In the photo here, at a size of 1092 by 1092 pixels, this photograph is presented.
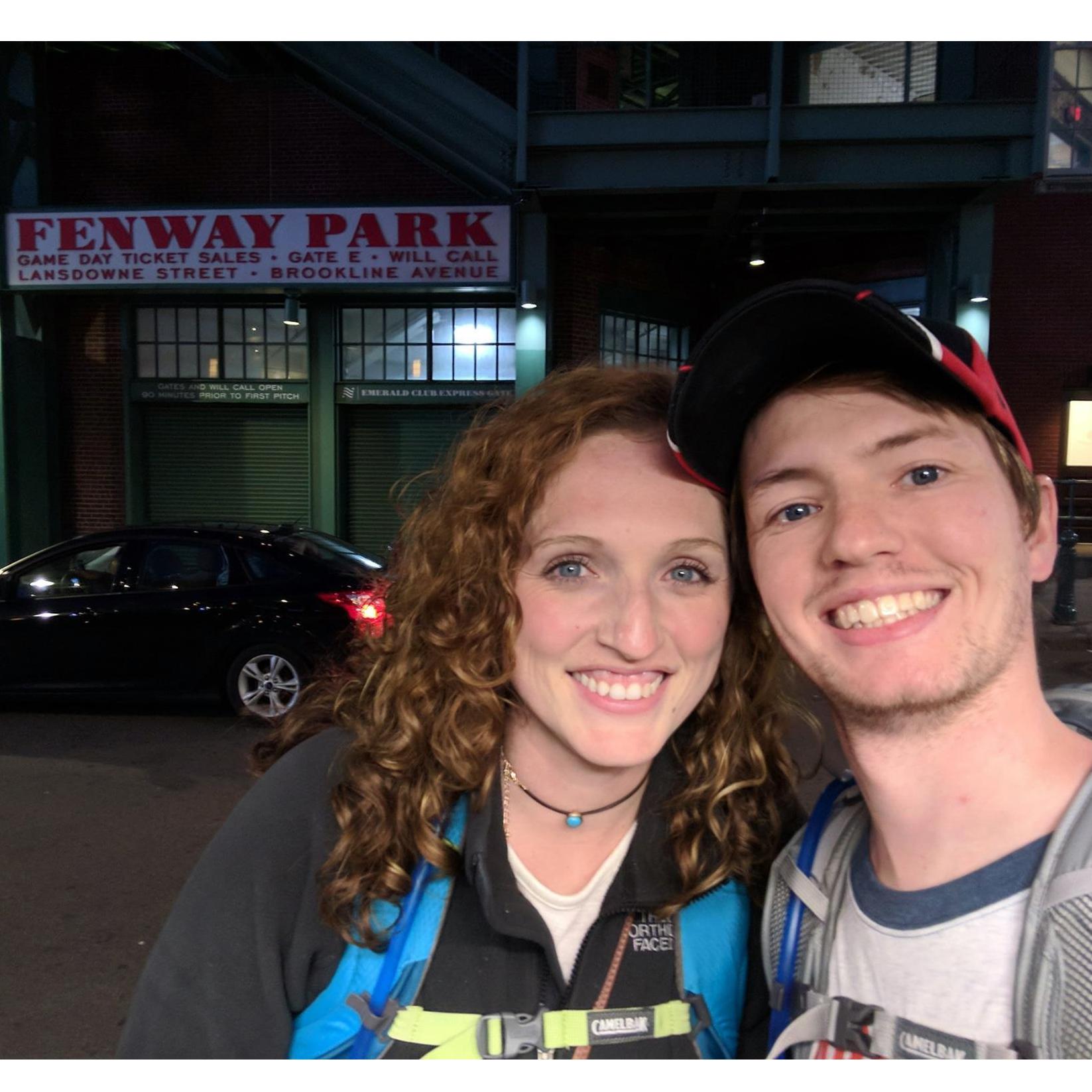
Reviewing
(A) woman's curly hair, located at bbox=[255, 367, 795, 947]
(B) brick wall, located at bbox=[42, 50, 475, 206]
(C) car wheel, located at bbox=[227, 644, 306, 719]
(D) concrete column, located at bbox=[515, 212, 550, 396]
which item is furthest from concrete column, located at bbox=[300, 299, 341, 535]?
(A) woman's curly hair, located at bbox=[255, 367, 795, 947]

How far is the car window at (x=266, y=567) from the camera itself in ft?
23.5

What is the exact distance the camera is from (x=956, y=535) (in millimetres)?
1317

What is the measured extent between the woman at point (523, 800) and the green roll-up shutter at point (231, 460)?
13.1m

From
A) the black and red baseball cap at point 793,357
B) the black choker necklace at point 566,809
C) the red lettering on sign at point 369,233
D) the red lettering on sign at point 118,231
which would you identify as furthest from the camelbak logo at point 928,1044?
the red lettering on sign at point 118,231

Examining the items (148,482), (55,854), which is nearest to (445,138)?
(148,482)

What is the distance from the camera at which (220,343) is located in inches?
565

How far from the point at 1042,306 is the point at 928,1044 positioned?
17700mm

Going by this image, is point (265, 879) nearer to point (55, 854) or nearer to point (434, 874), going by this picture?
point (434, 874)

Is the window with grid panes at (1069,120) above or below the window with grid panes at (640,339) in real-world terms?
above

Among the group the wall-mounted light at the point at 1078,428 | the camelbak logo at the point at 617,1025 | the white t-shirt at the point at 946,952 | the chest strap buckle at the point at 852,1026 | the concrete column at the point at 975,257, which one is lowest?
the camelbak logo at the point at 617,1025

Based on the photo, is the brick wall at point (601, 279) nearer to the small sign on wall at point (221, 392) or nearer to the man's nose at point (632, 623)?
the small sign on wall at point (221, 392)

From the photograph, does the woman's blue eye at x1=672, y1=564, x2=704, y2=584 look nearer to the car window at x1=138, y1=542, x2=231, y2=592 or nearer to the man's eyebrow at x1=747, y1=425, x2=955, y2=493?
the man's eyebrow at x1=747, y1=425, x2=955, y2=493

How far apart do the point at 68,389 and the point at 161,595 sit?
9379 mm

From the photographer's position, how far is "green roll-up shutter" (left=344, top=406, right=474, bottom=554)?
1413 centimetres
